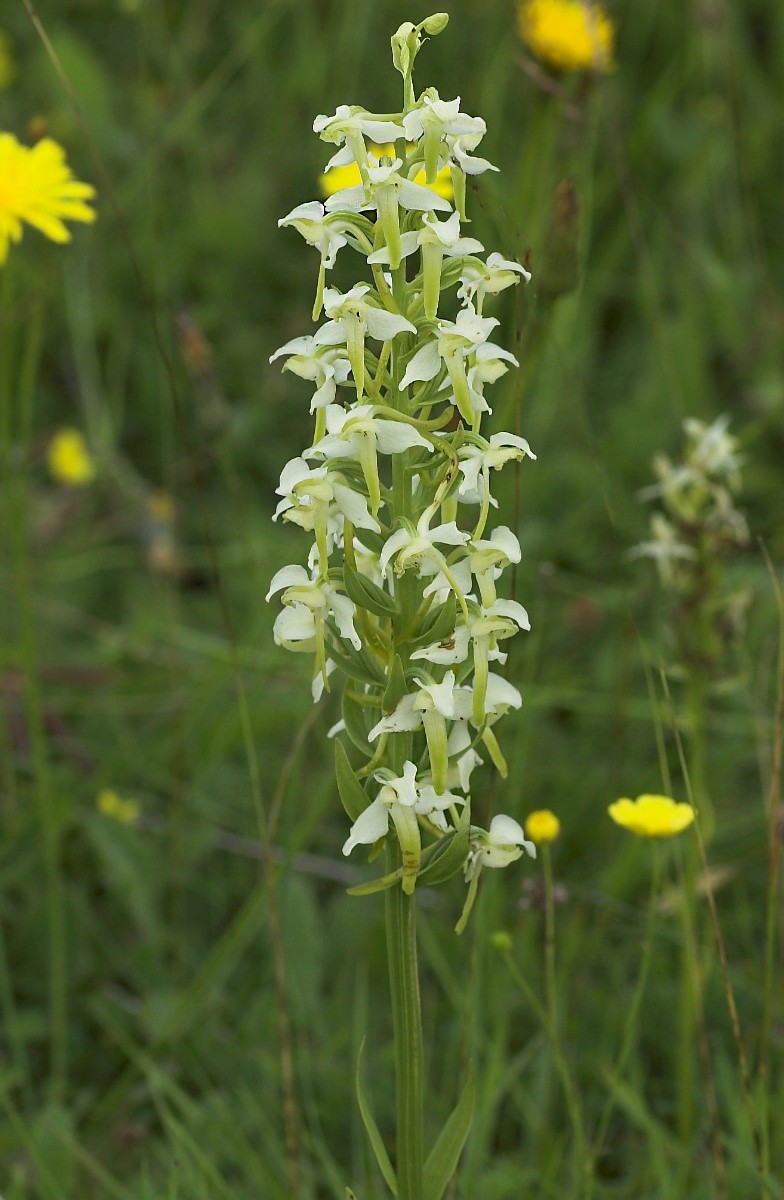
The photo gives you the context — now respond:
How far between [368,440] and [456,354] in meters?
0.09

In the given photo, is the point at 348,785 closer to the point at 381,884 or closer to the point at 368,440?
the point at 381,884

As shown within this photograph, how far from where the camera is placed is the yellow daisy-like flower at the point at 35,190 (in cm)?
166

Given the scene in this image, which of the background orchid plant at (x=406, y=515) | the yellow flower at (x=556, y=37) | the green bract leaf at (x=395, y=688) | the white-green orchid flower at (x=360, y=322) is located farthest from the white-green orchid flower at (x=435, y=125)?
the yellow flower at (x=556, y=37)

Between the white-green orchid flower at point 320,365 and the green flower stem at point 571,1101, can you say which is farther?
the green flower stem at point 571,1101

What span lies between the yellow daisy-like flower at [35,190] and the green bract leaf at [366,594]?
0.83 meters

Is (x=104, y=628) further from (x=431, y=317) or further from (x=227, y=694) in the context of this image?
(x=431, y=317)

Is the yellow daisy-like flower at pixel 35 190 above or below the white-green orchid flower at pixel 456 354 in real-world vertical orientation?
above

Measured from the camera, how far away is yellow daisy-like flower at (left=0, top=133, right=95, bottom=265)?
5.43 feet

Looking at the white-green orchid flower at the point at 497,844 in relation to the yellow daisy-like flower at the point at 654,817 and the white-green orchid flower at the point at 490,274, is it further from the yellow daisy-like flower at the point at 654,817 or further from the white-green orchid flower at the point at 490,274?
the white-green orchid flower at the point at 490,274

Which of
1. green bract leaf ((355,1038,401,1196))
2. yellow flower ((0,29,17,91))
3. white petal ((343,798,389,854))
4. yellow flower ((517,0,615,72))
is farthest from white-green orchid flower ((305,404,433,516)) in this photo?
yellow flower ((0,29,17,91))

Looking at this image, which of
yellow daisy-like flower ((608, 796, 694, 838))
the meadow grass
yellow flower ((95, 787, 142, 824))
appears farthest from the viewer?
yellow flower ((95, 787, 142, 824))

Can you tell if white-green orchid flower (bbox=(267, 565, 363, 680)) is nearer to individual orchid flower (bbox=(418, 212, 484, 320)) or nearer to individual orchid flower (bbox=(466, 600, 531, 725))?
individual orchid flower (bbox=(466, 600, 531, 725))

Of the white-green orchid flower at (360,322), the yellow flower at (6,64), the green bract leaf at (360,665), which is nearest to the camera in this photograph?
the white-green orchid flower at (360,322)

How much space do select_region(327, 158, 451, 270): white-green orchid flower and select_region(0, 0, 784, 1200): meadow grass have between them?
10.8 inches
